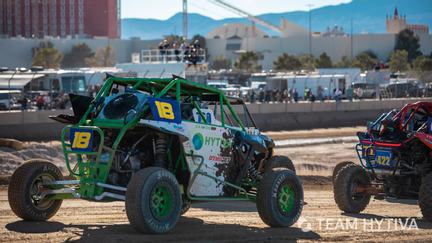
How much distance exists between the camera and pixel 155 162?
1115 cm

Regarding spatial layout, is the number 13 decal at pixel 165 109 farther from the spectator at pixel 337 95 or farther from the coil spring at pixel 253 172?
the spectator at pixel 337 95

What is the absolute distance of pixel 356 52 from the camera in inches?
3716

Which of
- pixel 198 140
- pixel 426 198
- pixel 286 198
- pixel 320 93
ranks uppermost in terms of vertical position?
pixel 198 140

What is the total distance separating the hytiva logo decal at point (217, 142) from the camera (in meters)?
11.7

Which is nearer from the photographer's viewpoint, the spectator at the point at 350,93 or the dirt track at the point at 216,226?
the dirt track at the point at 216,226

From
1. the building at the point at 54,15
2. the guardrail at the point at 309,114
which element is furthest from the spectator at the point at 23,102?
the building at the point at 54,15

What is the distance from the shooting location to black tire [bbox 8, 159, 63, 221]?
11234 mm

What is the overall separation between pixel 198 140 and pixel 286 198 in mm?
1590

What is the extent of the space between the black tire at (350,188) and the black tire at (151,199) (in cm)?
430

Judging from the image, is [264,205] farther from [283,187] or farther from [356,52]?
[356,52]

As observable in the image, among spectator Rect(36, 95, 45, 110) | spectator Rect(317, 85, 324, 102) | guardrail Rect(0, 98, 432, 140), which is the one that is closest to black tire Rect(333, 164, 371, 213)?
guardrail Rect(0, 98, 432, 140)

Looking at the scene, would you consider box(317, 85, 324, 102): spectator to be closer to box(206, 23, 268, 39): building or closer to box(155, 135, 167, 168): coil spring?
box(155, 135, 167, 168): coil spring

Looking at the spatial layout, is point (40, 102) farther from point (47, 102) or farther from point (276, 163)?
point (276, 163)

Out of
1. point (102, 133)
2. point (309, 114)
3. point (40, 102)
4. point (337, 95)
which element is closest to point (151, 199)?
point (102, 133)
